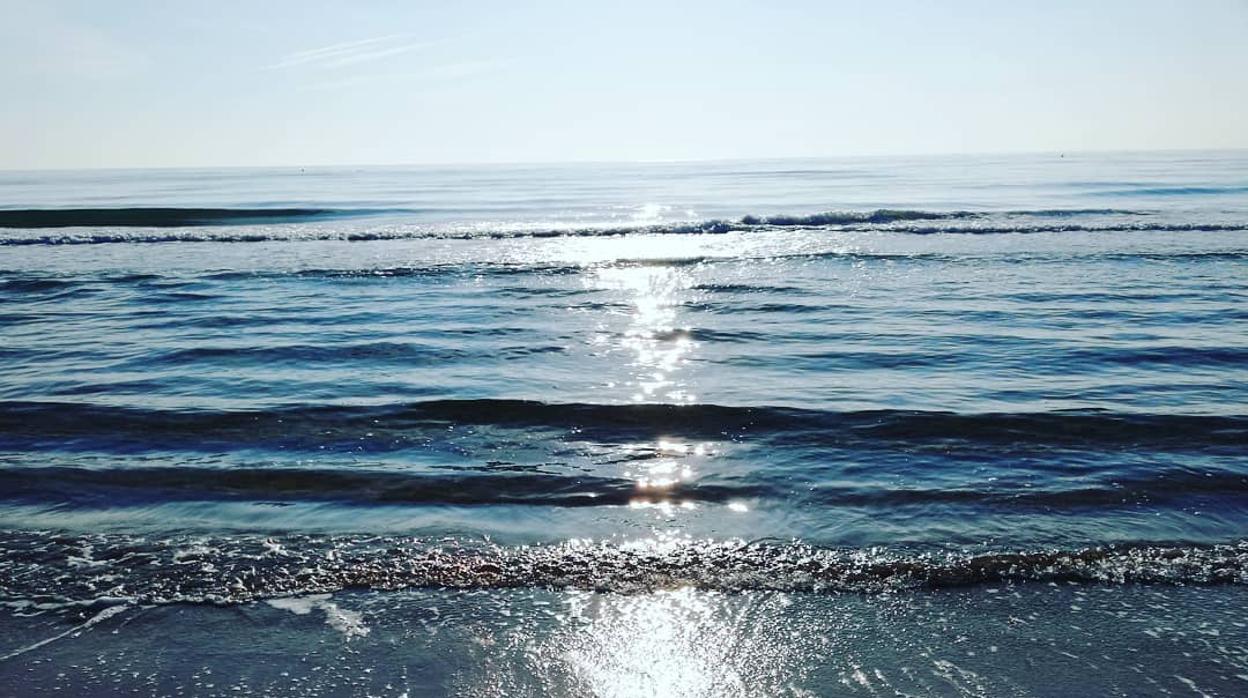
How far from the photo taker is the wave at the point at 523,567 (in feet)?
18.2

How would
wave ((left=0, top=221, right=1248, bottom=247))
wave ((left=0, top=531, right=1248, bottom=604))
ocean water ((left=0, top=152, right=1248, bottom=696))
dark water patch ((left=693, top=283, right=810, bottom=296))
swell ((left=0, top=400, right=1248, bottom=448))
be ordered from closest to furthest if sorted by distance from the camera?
ocean water ((left=0, top=152, right=1248, bottom=696))
wave ((left=0, top=531, right=1248, bottom=604))
swell ((left=0, top=400, right=1248, bottom=448))
dark water patch ((left=693, top=283, right=810, bottom=296))
wave ((left=0, top=221, right=1248, bottom=247))

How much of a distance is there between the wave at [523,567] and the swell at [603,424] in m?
2.69

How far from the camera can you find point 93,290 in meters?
20.0

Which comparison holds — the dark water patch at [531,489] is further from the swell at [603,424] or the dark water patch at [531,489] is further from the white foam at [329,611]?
the white foam at [329,611]

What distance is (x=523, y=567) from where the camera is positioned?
5.84 meters

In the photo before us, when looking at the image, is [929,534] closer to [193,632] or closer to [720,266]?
[193,632]

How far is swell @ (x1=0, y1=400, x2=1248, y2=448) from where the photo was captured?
29.0 ft

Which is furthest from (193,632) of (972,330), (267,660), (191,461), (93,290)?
(93,290)

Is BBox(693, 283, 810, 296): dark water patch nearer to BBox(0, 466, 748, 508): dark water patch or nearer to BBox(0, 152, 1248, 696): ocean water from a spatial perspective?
BBox(0, 152, 1248, 696): ocean water

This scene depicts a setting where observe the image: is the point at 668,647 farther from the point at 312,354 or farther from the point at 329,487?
the point at 312,354

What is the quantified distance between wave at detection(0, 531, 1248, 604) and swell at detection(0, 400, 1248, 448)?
8.83 ft

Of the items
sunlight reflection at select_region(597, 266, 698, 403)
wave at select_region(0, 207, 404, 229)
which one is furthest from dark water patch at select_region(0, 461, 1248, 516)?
wave at select_region(0, 207, 404, 229)

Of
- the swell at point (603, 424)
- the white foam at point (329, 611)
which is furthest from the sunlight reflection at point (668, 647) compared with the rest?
the swell at point (603, 424)

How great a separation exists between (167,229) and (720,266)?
23.7m
